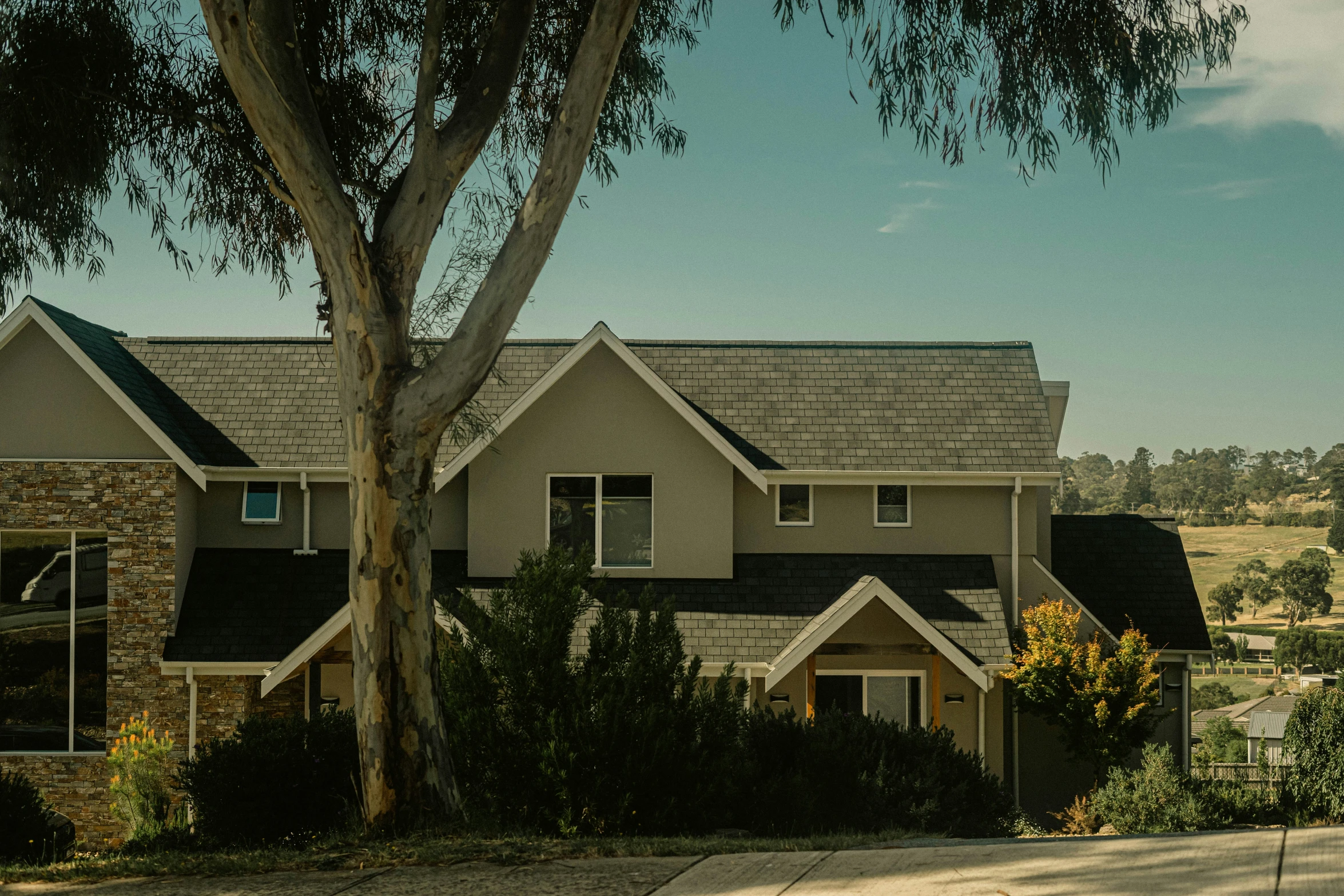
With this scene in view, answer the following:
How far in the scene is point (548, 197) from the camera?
933 centimetres

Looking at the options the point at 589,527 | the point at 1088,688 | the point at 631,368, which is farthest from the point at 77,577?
the point at 1088,688

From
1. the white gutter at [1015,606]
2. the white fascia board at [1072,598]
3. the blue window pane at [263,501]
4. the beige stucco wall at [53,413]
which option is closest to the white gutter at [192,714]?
the blue window pane at [263,501]

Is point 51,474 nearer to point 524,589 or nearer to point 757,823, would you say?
point 524,589

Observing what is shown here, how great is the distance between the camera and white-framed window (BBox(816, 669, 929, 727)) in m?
19.5

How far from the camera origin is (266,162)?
1264 cm

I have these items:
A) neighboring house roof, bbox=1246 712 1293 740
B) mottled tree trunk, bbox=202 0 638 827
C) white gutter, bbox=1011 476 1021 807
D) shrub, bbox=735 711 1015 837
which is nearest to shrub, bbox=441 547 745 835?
shrub, bbox=735 711 1015 837

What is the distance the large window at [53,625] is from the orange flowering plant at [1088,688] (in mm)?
14454

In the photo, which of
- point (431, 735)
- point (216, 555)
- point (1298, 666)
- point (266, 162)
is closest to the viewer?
point (431, 735)

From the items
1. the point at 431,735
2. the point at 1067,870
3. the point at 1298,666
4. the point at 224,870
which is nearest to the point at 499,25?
the point at 431,735

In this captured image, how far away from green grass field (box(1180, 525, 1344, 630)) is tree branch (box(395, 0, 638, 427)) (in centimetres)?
13580

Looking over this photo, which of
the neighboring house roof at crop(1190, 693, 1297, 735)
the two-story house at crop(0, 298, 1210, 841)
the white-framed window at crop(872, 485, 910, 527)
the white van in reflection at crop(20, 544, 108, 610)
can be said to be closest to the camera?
the two-story house at crop(0, 298, 1210, 841)

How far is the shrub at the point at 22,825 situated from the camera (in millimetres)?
10414

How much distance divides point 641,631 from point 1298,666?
113948 millimetres

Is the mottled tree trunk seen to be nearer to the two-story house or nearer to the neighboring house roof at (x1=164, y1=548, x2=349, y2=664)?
the two-story house
